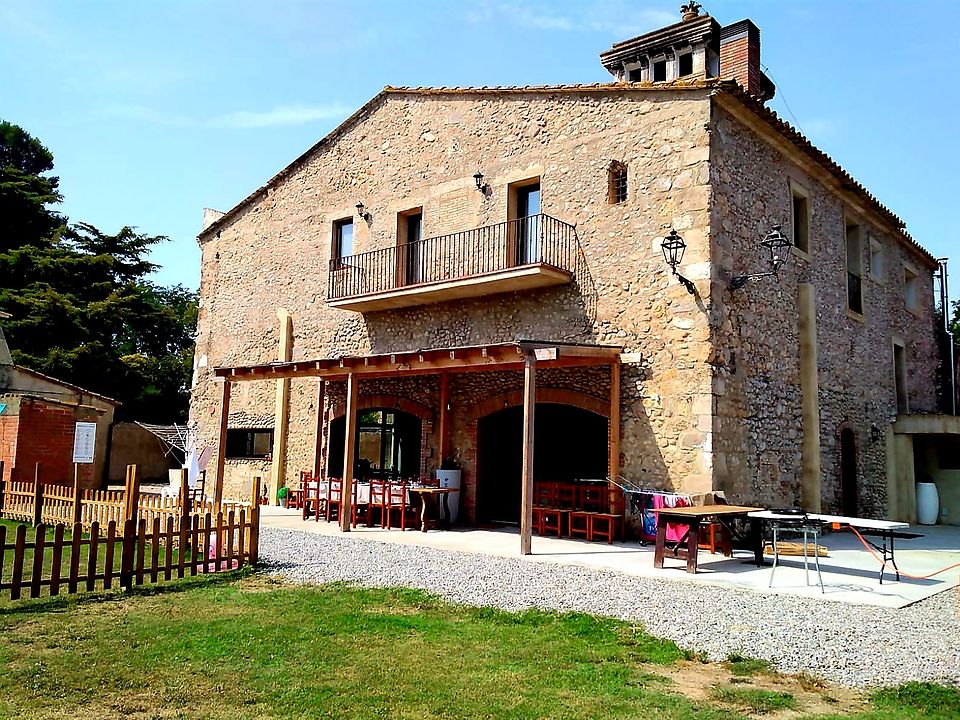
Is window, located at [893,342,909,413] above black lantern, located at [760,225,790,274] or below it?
below

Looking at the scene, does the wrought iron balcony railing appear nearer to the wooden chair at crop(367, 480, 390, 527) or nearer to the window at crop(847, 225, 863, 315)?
the wooden chair at crop(367, 480, 390, 527)

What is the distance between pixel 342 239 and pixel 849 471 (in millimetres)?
11415

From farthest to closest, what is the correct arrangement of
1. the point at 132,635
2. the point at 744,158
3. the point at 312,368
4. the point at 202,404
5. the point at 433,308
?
the point at 202,404 < the point at 433,308 < the point at 312,368 < the point at 744,158 < the point at 132,635

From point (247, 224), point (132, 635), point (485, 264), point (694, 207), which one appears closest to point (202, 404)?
point (247, 224)

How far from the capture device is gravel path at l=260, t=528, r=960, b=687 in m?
5.16

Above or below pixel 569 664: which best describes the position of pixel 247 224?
above

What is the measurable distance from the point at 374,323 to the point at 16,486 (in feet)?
22.1

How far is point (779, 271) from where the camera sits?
12.8 m

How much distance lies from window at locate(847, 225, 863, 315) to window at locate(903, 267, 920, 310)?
11.9 feet

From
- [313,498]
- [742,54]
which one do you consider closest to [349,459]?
[313,498]

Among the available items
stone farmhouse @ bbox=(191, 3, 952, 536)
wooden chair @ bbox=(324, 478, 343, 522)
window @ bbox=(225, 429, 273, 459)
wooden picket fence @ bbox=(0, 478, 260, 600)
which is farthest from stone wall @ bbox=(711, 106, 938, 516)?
window @ bbox=(225, 429, 273, 459)

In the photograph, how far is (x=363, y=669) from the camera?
4613 mm

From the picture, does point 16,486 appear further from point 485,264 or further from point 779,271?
point 779,271

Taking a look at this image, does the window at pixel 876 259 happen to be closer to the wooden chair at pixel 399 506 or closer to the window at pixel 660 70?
the window at pixel 660 70
